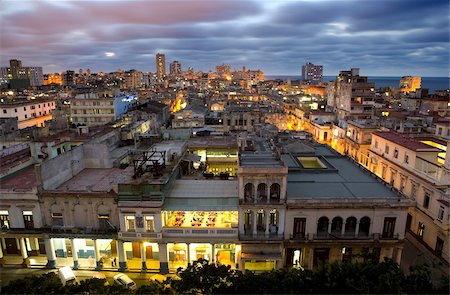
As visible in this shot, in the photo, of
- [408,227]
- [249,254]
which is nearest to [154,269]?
[249,254]

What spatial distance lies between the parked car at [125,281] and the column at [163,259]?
412cm

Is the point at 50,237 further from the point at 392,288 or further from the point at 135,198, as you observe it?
the point at 392,288

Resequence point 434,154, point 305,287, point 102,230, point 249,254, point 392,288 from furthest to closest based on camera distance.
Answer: point 434,154 → point 102,230 → point 249,254 → point 305,287 → point 392,288

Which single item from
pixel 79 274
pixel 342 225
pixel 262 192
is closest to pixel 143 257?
pixel 79 274

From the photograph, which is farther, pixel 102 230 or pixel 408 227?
pixel 408 227

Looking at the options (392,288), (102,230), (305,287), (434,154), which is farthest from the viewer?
(434,154)

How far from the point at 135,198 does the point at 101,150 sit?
58.6 feet

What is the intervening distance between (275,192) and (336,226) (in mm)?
9214

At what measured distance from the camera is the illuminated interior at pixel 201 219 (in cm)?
4122

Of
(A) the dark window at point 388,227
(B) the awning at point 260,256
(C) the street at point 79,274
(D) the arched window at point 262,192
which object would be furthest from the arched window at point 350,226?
(C) the street at point 79,274

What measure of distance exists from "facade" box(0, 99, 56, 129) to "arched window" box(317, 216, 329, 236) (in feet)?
302

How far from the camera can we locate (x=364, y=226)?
40750 millimetres

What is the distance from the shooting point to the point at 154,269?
41281 millimetres

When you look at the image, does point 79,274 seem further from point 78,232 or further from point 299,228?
point 299,228
